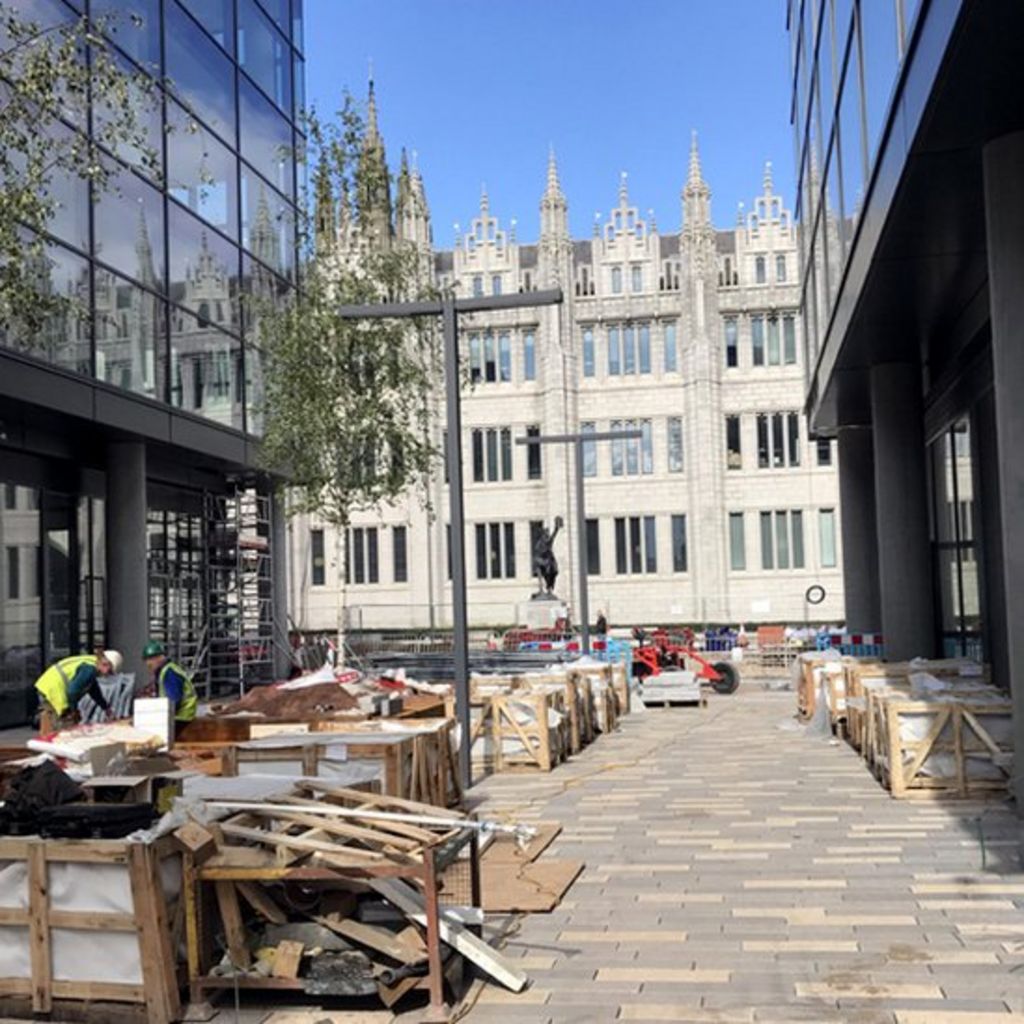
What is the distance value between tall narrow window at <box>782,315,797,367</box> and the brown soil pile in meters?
46.3

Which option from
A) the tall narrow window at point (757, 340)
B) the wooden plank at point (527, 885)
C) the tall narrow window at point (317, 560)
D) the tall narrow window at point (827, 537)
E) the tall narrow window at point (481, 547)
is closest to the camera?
the wooden plank at point (527, 885)

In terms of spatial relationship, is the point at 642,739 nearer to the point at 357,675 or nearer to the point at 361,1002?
the point at 357,675

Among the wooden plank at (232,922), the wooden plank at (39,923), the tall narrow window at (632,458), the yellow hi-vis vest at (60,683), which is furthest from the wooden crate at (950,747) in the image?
the tall narrow window at (632,458)

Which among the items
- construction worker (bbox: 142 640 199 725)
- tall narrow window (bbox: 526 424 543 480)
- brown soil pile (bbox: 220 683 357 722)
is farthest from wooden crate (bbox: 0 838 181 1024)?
tall narrow window (bbox: 526 424 543 480)

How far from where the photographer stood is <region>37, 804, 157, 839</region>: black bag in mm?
6383

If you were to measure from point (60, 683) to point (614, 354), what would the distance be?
162 ft

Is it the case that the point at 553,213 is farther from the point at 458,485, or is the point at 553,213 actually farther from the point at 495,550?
the point at 458,485

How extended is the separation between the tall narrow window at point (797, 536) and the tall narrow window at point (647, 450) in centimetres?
678

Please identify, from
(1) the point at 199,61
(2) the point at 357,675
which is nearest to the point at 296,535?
(1) the point at 199,61

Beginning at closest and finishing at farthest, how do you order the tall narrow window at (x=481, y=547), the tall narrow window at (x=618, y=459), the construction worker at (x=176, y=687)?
the construction worker at (x=176, y=687) → the tall narrow window at (x=618, y=459) → the tall narrow window at (x=481, y=547)

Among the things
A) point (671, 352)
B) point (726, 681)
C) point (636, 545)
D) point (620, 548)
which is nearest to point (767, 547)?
point (636, 545)

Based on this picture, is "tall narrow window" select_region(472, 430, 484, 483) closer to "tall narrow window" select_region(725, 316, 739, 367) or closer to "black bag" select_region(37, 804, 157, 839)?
"tall narrow window" select_region(725, 316, 739, 367)

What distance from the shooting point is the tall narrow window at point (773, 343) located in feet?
191

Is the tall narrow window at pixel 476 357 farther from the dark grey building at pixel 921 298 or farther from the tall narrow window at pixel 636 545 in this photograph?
the dark grey building at pixel 921 298
